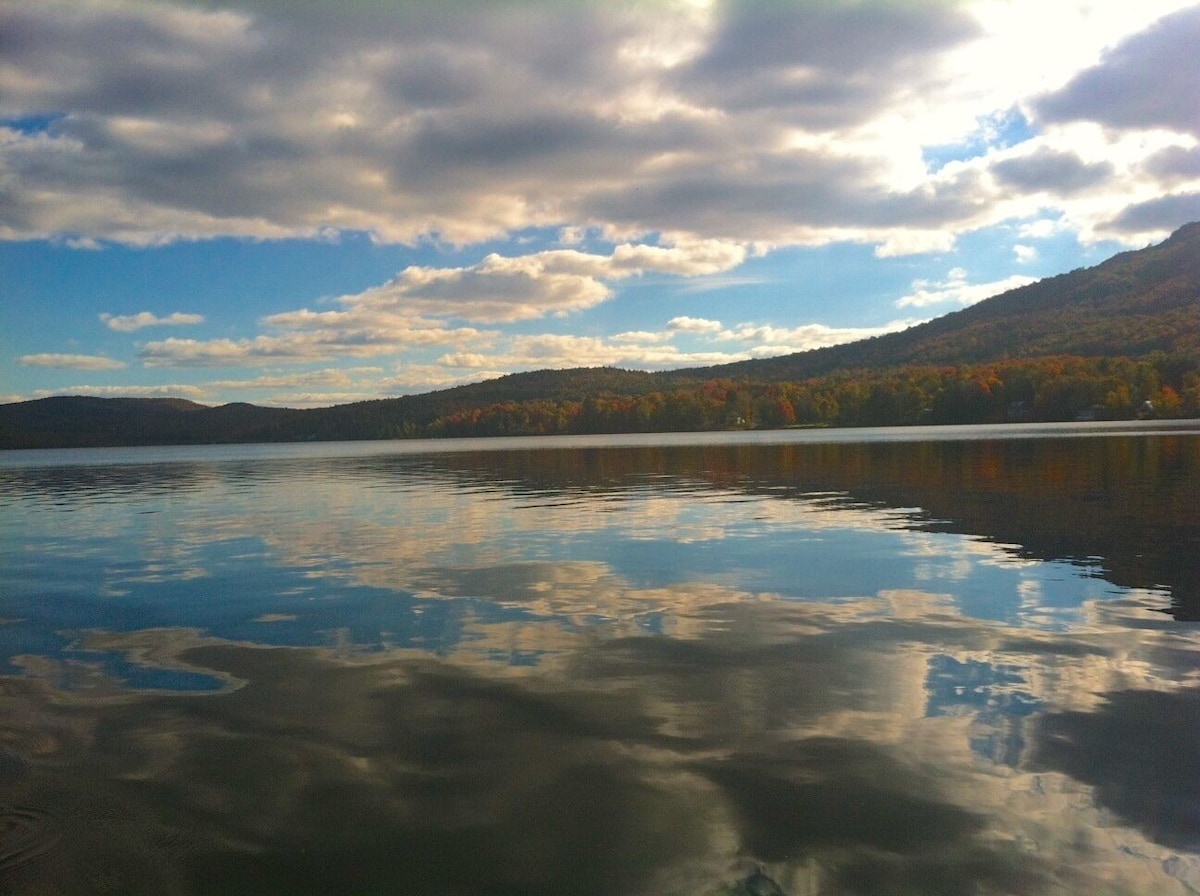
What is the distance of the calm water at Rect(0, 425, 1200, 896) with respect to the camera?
7953 millimetres

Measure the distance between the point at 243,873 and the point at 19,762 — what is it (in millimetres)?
4681

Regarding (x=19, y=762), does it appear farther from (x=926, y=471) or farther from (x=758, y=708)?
(x=926, y=471)

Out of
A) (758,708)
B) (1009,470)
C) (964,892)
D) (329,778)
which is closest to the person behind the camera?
(964,892)

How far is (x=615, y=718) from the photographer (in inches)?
456

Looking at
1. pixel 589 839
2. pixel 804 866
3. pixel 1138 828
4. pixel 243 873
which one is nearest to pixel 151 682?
pixel 243 873

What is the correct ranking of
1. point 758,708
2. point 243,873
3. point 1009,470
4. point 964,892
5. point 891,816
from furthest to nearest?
point 1009,470, point 758,708, point 891,816, point 243,873, point 964,892

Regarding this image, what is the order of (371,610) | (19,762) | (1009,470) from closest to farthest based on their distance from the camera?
(19,762), (371,610), (1009,470)

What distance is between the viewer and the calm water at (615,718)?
795cm

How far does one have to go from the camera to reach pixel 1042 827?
8234 mm

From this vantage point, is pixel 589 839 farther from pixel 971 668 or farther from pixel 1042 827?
pixel 971 668

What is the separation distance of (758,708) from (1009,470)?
1785 inches

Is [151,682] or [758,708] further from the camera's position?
[151,682]

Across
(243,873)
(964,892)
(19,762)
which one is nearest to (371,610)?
(19,762)

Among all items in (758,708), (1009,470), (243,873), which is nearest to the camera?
(243,873)
